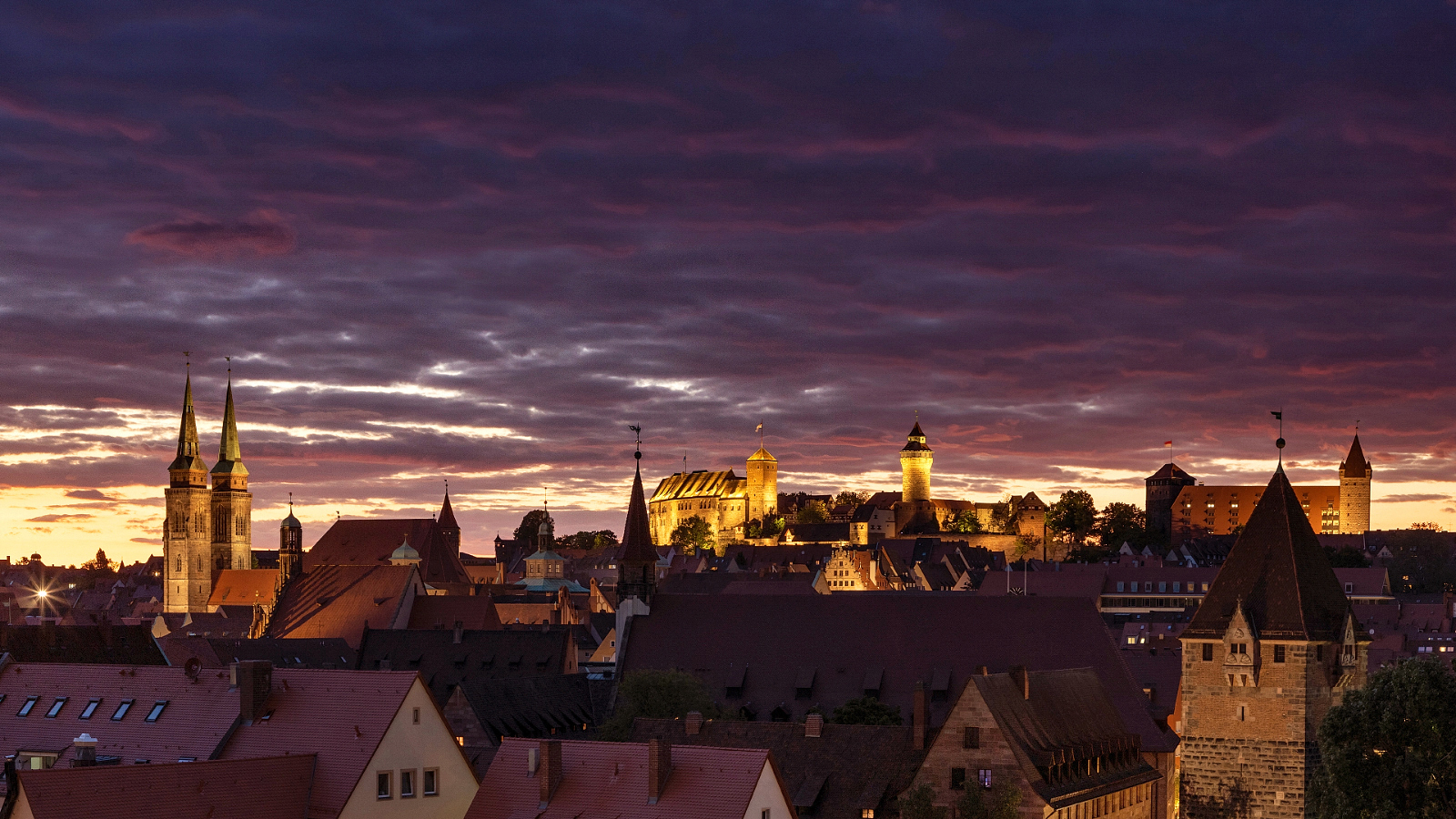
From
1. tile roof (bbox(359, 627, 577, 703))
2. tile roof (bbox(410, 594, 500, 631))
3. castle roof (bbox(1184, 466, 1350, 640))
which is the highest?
castle roof (bbox(1184, 466, 1350, 640))

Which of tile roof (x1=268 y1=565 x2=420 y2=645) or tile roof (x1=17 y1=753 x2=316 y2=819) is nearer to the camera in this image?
tile roof (x1=17 y1=753 x2=316 y2=819)

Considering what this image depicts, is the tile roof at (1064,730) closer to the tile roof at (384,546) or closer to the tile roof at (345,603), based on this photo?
the tile roof at (345,603)

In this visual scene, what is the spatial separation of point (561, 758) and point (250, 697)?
384 inches

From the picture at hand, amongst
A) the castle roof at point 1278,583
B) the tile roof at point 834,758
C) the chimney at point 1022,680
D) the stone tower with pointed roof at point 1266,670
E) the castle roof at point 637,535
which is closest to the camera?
the tile roof at point 834,758

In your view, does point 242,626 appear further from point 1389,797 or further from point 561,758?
point 1389,797

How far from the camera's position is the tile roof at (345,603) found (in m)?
129

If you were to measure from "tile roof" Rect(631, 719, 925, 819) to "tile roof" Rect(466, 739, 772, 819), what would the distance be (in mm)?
10907

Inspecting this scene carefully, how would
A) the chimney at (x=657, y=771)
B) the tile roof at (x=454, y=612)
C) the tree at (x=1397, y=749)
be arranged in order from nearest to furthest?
the tree at (x=1397, y=749), the chimney at (x=657, y=771), the tile roof at (x=454, y=612)

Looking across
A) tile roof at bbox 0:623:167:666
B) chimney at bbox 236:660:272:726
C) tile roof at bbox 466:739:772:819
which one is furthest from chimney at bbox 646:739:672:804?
tile roof at bbox 0:623:167:666

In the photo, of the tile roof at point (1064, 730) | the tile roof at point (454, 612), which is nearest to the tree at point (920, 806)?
the tile roof at point (1064, 730)

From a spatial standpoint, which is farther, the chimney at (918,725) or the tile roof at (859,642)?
the tile roof at (859,642)

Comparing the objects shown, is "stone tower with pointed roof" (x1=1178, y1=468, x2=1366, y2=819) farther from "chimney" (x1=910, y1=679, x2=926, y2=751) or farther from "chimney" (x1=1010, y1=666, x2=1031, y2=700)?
"chimney" (x1=910, y1=679, x2=926, y2=751)

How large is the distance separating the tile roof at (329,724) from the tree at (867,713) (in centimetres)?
3345

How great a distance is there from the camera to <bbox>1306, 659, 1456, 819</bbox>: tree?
5009 centimetres
